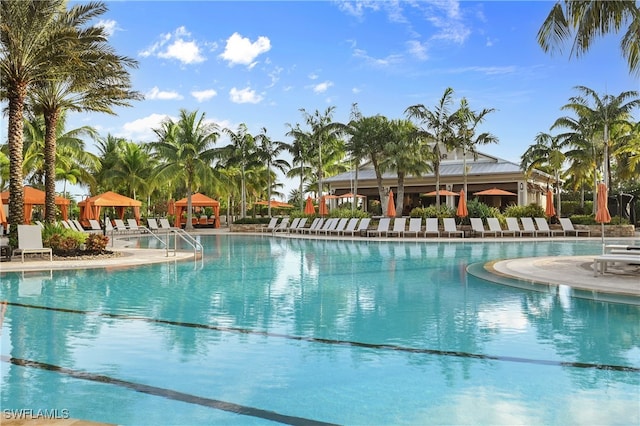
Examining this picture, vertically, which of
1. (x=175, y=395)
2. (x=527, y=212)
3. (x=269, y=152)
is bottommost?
(x=175, y=395)

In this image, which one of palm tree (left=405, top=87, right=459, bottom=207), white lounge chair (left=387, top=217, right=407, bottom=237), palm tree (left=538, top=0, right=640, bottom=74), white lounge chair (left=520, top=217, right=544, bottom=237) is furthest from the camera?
palm tree (left=405, top=87, right=459, bottom=207)

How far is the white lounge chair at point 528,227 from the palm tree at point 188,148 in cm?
2072

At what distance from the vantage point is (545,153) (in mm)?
30562

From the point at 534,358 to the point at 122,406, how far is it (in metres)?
3.84

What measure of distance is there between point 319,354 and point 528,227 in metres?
22.0

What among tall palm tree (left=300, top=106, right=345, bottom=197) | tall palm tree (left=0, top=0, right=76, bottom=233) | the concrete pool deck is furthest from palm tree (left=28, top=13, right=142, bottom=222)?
tall palm tree (left=300, top=106, right=345, bottom=197)

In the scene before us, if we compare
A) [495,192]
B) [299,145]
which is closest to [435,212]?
[495,192]

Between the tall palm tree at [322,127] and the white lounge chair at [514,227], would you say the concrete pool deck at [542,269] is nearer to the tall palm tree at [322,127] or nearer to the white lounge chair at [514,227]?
the white lounge chair at [514,227]

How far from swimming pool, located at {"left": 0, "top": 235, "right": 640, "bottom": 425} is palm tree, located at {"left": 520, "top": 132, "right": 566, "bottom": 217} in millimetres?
22653

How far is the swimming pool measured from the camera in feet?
12.3

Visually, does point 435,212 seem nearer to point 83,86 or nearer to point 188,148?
point 83,86

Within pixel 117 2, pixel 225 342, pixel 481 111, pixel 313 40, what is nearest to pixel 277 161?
pixel 481 111

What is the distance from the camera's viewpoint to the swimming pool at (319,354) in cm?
→ 376

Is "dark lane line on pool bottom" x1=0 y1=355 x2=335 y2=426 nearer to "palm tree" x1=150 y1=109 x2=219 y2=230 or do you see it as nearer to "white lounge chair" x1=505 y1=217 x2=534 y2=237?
"white lounge chair" x1=505 y1=217 x2=534 y2=237
